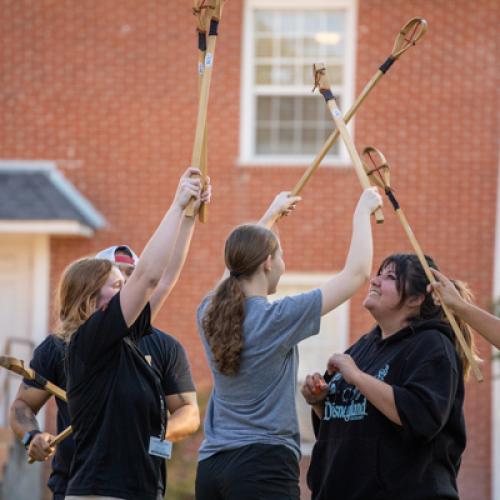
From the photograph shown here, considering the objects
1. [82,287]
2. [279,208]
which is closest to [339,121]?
[279,208]

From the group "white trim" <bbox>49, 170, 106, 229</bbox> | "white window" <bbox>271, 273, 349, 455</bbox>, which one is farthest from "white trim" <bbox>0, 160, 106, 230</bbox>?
"white window" <bbox>271, 273, 349, 455</bbox>

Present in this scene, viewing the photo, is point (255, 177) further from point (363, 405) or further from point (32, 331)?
point (363, 405)

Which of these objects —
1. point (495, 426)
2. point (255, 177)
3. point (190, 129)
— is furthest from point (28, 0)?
point (495, 426)

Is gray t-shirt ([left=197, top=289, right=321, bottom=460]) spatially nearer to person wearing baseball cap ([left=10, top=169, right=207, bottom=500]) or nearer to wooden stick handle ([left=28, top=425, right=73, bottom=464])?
person wearing baseball cap ([left=10, top=169, right=207, bottom=500])

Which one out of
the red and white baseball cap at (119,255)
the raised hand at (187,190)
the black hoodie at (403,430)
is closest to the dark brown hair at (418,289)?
the black hoodie at (403,430)

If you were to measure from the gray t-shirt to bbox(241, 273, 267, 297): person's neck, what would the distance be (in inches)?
1.2

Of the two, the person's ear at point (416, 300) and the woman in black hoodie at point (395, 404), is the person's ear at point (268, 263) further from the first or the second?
the person's ear at point (416, 300)

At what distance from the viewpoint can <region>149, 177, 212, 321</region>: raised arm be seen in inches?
157

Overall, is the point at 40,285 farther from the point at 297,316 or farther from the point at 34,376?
the point at 297,316

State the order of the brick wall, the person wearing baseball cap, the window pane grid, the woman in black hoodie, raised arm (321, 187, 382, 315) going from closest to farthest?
the person wearing baseball cap
raised arm (321, 187, 382, 315)
the woman in black hoodie
the brick wall
the window pane grid

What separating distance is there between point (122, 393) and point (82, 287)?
1.97 feet

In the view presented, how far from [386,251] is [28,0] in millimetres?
4648

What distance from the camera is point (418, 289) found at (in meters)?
4.24

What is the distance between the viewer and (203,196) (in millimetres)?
3912
